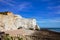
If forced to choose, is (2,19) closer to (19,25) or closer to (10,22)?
(10,22)

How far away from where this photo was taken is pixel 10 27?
53.8 feet

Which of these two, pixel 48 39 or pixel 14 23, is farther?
pixel 14 23

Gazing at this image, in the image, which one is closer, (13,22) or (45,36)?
(45,36)

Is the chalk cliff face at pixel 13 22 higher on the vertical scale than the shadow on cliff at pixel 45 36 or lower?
higher

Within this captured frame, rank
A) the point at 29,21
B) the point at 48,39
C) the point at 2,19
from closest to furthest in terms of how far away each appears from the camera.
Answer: the point at 48,39
the point at 2,19
the point at 29,21

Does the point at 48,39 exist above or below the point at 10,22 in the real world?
below

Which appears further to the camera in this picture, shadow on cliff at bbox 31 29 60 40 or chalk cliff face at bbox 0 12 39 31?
chalk cliff face at bbox 0 12 39 31

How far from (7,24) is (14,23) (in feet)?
3.56

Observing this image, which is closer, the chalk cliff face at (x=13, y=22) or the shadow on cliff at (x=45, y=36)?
the shadow on cliff at (x=45, y=36)

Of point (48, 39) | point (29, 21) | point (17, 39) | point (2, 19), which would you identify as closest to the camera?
point (17, 39)

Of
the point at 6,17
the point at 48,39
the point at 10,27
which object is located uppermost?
the point at 6,17

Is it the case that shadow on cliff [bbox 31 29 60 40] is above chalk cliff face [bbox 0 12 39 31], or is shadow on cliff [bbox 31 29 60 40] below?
below

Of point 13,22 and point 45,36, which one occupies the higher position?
point 13,22

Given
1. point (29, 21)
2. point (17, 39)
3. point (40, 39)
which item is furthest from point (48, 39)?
point (29, 21)
